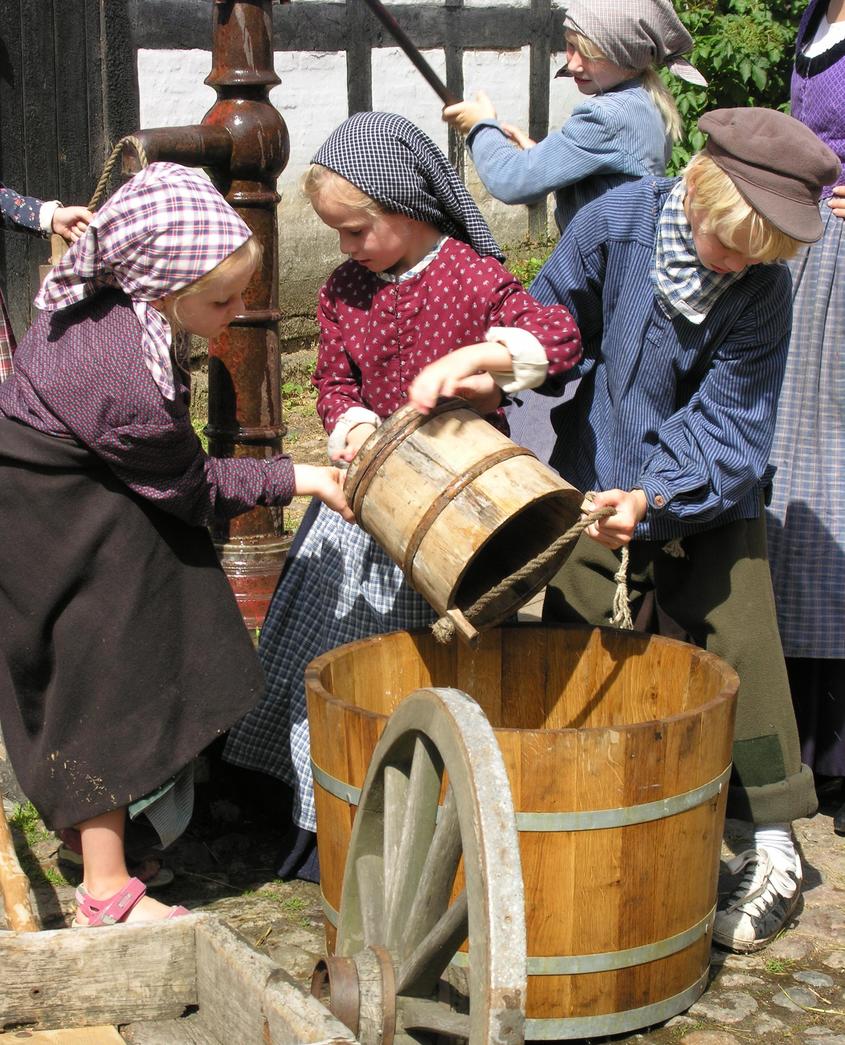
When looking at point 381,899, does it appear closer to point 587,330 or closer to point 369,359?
point 369,359

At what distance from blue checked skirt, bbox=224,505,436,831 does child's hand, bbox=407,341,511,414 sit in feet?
2.05

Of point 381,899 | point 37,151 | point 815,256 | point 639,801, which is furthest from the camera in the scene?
point 37,151

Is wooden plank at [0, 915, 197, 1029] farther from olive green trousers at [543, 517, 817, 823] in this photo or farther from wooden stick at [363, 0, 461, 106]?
wooden stick at [363, 0, 461, 106]

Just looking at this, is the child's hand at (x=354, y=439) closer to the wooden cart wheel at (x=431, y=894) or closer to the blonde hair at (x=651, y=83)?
the wooden cart wheel at (x=431, y=894)

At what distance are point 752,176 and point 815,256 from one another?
1.01 meters

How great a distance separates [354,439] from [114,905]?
43.1 inches

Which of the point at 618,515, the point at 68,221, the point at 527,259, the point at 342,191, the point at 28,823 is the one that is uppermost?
the point at 342,191

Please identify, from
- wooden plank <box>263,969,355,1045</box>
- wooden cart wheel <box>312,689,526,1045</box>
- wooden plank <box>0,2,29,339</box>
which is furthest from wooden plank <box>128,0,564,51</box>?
wooden plank <box>263,969,355,1045</box>

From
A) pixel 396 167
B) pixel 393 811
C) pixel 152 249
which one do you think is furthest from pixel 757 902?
pixel 152 249

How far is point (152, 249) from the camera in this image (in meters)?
2.64

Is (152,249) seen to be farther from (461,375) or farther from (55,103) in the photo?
(55,103)

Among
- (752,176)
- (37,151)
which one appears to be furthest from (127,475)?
(37,151)

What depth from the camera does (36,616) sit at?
2820 millimetres

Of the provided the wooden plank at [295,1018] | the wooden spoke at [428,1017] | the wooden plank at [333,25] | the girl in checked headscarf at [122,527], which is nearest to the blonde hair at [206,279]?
the girl in checked headscarf at [122,527]
